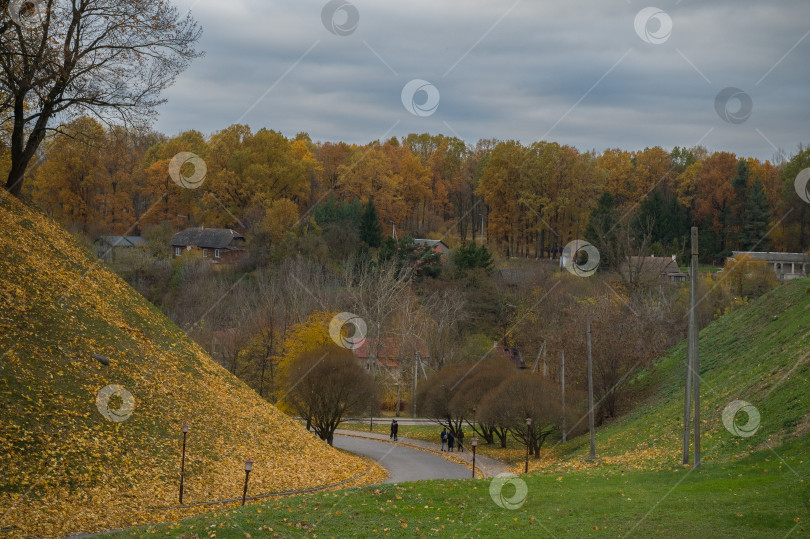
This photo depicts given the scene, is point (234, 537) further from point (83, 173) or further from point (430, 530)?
point (83, 173)

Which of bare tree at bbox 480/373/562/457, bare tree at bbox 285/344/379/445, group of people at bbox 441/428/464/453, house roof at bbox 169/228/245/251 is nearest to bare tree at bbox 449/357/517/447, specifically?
group of people at bbox 441/428/464/453

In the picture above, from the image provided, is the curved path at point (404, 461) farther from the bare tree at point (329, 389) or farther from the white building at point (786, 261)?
the white building at point (786, 261)

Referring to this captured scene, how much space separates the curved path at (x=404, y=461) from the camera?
30734mm

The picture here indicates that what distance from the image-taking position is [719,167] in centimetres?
10056

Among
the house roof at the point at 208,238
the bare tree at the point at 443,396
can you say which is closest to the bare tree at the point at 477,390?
the bare tree at the point at 443,396

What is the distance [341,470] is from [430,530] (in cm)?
1190

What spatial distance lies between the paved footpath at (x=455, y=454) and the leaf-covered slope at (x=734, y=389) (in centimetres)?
318

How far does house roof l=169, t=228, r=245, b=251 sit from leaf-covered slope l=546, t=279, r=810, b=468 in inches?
2098

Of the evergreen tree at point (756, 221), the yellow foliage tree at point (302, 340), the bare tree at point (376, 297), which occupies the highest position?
the evergreen tree at point (756, 221)

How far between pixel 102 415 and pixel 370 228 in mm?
63909

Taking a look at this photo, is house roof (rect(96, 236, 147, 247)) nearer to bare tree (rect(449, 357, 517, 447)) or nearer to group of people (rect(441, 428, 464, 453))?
bare tree (rect(449, 357, 517, 447))

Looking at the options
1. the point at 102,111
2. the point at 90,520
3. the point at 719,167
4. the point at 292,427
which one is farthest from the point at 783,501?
the point at 719,167

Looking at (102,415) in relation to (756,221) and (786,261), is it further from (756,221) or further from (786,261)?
(756,221)

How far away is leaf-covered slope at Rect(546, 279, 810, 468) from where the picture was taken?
71.9ft
